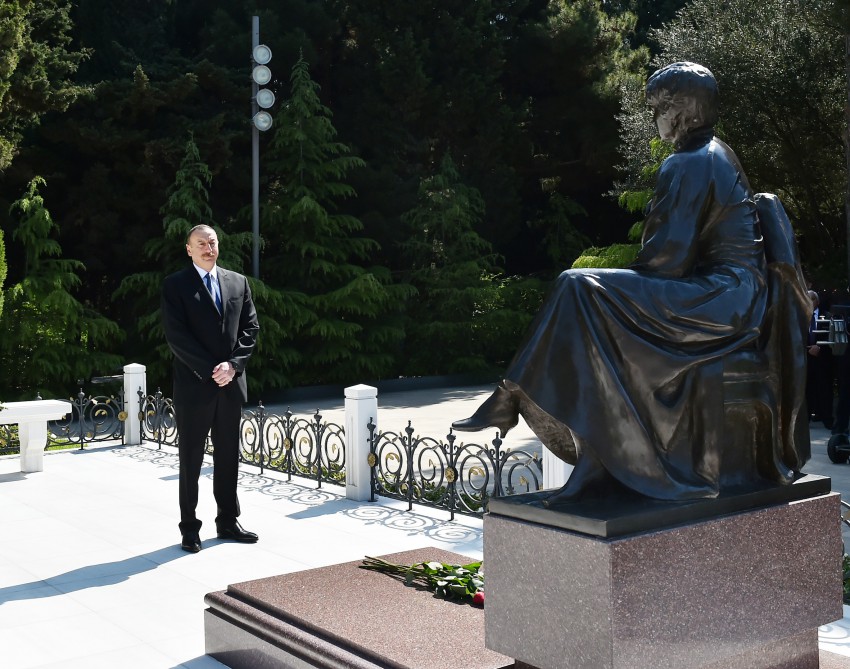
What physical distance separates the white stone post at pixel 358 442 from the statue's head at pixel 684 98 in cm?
541

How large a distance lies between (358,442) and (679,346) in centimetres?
551

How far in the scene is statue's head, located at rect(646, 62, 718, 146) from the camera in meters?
4.00

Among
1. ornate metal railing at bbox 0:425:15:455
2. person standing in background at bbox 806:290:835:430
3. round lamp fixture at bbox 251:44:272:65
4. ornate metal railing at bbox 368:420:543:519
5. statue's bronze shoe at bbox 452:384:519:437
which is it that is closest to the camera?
statue's bronze shoe at bbox 452:384:519:437

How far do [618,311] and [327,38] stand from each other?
19.7 m

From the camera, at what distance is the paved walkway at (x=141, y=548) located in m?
5.29

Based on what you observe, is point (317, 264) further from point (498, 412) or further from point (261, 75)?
point (498, 412)

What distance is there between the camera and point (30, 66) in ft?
52.1

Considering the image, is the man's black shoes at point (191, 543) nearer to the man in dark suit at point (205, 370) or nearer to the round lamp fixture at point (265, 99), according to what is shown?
the man in dark suit at point (205, 370)

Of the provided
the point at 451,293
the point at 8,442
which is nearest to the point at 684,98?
the point at 8,442

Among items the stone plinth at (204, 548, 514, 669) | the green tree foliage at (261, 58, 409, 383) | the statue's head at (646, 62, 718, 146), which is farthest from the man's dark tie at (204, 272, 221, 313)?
the green tree foliage at (261, 58, 409, 383)

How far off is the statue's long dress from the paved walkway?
1.43 metres

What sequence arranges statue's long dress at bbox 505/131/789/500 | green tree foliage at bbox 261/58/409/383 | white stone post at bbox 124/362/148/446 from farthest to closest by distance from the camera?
green tree foliage at bbox 261/58/409/383 → white stone post at bbox 124/362/148/446 → statue's long dress at bbox 505/131/789/500

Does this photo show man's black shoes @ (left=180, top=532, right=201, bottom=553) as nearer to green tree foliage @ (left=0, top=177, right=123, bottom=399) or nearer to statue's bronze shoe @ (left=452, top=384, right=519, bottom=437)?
statue's bronze shoe @ (left=452, top=384, right=519, bottom=437)

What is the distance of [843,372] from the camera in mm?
10445
